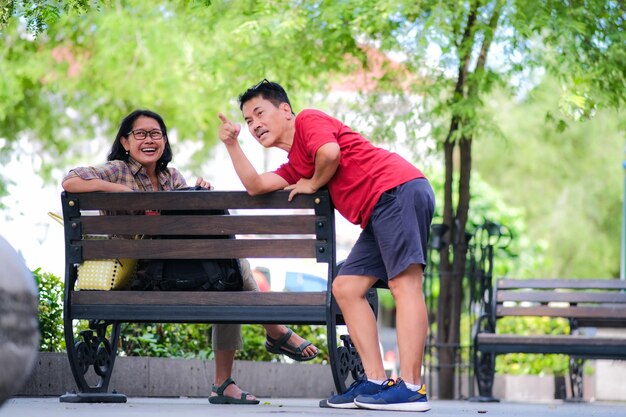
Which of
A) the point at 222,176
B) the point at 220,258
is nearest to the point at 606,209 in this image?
the point at 222,176

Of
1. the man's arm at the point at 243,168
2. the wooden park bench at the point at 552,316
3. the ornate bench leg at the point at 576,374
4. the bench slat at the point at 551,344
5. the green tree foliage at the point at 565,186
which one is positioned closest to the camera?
the man's arm at the point at 243,168

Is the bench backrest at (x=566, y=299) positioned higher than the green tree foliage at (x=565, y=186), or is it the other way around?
the green tree foliage at (x=565, y=186)

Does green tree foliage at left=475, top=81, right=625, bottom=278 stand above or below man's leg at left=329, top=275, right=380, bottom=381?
above

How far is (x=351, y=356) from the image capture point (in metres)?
7.16

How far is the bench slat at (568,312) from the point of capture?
37.1 ft

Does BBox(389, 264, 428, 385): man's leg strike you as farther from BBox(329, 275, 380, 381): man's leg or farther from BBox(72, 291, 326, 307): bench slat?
BBox(72, 291, 326, 307): bench slat

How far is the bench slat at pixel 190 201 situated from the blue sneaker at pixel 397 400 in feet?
3.35

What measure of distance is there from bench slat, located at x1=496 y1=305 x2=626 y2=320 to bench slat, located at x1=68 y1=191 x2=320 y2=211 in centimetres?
503

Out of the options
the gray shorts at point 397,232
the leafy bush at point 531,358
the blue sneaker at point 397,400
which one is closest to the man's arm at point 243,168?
the gray shorts at point 397,232

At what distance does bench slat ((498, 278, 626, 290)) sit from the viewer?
11477 millimetres

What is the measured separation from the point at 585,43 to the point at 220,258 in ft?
17.5

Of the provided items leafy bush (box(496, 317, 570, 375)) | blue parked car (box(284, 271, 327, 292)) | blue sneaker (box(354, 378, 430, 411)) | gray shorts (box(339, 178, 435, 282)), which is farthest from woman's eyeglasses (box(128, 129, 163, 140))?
blue parked car (box(284, 271, 327, 292))

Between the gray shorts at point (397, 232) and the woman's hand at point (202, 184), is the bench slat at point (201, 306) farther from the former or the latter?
the woman's hand at point (202, 184)

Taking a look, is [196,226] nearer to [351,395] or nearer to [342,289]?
[342,289]
